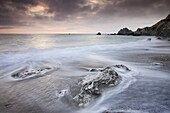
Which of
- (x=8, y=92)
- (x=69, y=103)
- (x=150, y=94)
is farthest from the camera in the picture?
(x=8, y=92)

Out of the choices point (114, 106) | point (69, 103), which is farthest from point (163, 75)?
point (69, 103)

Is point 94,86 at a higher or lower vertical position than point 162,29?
lower

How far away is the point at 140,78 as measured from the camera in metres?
6.90

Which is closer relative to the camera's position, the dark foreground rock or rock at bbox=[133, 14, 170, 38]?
the dark foreground rock

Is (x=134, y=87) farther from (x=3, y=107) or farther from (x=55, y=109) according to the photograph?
(x=3, y=107)

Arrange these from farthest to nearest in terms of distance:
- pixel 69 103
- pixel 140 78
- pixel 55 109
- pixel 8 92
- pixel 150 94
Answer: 1. pixel 140 78
2. pixel 8 92
3. pixel 150 94
4. pixel 69 103
5. pixel 55 109

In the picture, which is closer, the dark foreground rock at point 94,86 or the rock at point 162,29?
the dark foreground rock at point 94,86

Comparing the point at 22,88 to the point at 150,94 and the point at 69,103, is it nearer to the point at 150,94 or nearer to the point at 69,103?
the point at 69,103

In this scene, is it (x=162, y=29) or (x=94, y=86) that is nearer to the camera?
(x=94, y=86)

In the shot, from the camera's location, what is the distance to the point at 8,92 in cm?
544

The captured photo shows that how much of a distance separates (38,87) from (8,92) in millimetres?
965

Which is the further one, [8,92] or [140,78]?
[140,78]

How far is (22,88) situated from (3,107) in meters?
1.59

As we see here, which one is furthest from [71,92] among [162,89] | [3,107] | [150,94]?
[162,89]
